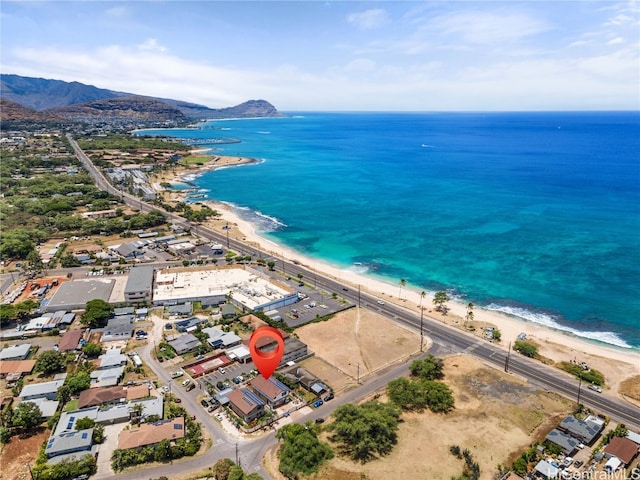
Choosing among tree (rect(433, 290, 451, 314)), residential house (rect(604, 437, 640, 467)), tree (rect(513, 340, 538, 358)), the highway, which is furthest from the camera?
tree (rect(433, 290, 451, 314))

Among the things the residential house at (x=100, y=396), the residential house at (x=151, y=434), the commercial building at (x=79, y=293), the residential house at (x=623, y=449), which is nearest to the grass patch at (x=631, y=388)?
the residential house at (x=623, y=449)

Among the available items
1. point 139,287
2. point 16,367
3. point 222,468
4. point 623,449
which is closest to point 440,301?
point 623,449

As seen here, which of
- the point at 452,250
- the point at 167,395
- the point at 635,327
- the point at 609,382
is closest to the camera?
the point at 167,395

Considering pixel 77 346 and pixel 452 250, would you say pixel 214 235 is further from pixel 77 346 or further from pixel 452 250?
pixel 452 250

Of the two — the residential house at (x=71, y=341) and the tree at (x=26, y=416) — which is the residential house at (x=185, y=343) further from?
the tree at (x=26, y=416)

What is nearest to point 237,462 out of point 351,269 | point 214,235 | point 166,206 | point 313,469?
point 313,469

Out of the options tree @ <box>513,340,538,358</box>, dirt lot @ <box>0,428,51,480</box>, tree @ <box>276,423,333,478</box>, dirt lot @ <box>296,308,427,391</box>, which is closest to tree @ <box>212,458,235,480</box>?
tree @ <box>276,423,333,478</box>

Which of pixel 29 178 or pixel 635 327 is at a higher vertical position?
pixel 29 178

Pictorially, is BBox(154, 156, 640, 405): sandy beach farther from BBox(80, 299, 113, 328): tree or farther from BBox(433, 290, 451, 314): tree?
BBox(80, 299, 113, 328): tree
